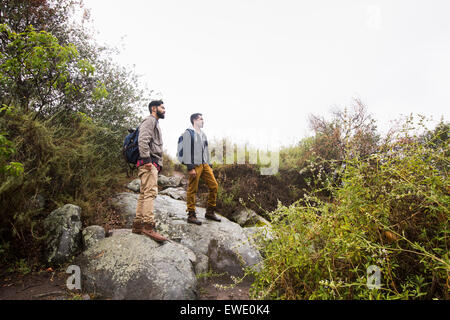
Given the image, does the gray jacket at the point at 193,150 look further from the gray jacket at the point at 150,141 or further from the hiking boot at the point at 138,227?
the hiking boot at the point at 138,227

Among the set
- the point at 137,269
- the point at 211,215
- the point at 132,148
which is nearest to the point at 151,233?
the point at 137,269

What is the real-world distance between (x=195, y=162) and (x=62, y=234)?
Answer: 2763mm

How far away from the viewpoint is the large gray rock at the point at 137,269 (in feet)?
9.89

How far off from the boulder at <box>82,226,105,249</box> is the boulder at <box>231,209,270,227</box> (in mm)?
3381

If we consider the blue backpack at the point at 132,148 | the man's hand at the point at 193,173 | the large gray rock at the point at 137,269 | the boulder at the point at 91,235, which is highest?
the blue backpack at the point at 132,148

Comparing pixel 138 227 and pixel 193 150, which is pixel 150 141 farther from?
pixel 138 227

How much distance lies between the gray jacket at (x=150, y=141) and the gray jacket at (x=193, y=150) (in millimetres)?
721

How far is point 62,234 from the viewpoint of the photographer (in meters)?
3.73

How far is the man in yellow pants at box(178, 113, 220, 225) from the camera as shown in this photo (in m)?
5.10

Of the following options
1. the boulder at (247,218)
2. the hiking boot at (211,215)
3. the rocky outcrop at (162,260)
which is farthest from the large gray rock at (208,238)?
the boulder at (247,218)

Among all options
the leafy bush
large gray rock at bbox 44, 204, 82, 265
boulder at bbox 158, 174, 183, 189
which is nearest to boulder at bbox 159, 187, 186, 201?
boulder at bbox 158, 174, 183, 189
